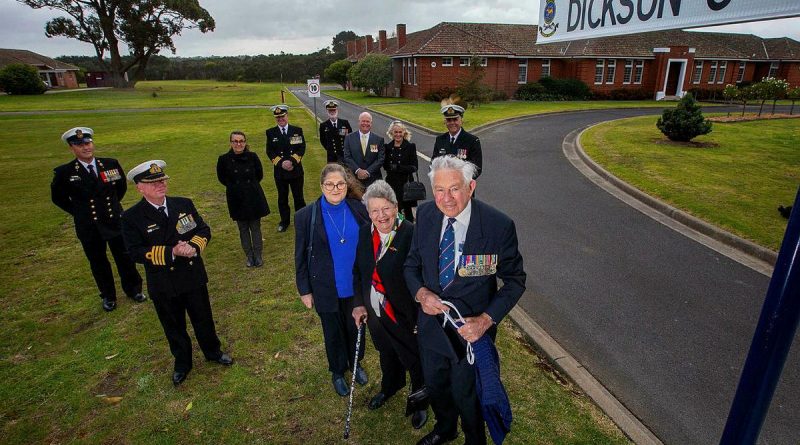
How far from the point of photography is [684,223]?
8461 mm

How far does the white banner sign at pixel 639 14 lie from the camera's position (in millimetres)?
2283

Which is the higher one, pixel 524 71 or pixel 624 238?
Result: pixel 524 71

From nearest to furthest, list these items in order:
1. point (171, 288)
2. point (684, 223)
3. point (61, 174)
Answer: point (171, 288), point (61, 174), point (684, 223)

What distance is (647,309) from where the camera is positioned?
5.42m

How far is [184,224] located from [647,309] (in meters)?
5.59

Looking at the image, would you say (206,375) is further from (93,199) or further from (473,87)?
(473,87)

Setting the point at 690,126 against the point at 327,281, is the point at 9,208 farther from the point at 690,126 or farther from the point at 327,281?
the point at 690,126

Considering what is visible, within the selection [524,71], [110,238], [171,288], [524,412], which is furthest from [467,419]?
[524,71]

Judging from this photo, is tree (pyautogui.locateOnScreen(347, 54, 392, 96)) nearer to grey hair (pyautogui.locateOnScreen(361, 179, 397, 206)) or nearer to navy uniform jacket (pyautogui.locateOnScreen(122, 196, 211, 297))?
navy uniform jacket (pyautogui.locateOnScreen(122, 196, 211, 297))

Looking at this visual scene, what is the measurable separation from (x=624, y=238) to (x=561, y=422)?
521 centimetres

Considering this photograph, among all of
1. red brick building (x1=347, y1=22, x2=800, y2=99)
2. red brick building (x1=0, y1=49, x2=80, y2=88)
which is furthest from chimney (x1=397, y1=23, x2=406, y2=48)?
red brick building (x1=0, y1=49, x2=80, y2=88)

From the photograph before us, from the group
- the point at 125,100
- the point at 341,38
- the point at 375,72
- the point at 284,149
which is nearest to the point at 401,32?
the point at 375,72

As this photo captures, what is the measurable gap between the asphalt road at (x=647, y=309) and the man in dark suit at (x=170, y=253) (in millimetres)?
3986

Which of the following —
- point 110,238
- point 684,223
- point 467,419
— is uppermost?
point 110,238
